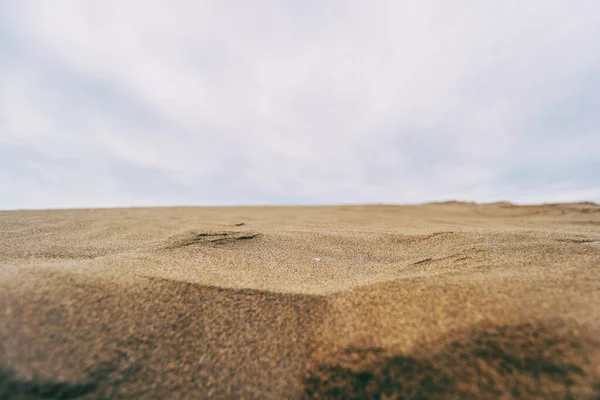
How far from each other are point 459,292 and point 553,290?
0.83 ft

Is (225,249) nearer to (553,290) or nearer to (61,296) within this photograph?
(61,296)

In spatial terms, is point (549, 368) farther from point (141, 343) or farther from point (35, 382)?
point (35, 382)

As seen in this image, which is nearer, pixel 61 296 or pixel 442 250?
pixel 61 296

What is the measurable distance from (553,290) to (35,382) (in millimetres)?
1302

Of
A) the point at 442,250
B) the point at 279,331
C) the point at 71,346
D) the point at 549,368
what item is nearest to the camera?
the point at 549,368

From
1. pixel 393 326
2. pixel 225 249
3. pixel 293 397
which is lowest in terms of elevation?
pixel 293 397

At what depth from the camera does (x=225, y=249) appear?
1720mm

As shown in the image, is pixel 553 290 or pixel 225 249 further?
pixel 225 249

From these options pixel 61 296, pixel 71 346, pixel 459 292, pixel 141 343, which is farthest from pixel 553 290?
pixel 61 296

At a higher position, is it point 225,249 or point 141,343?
point 225,249

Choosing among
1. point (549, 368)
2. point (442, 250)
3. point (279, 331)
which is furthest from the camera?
point (442, 250)

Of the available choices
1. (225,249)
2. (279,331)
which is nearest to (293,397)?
(279,331)

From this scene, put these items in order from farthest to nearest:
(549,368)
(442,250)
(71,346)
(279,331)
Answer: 1. (442,250)
2. (279,331)
3. (71,346)
4. (549,368)

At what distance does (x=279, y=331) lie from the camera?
0.94 m
